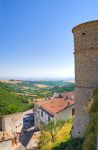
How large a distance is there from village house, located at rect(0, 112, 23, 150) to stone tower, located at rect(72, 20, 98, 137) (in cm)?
833

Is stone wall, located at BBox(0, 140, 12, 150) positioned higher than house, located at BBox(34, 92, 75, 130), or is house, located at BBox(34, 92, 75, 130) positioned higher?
house, located at BBox(34, 92, 75, 130)

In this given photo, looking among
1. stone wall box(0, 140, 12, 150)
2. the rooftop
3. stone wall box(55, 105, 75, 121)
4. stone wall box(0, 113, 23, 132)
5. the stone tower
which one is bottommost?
stone wall box(0, 113, 23, 132)

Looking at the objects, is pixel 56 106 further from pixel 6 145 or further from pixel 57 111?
pixel 6 145

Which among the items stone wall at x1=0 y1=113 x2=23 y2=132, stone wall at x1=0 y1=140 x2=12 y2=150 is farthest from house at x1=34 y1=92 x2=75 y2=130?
stone wall at x1=0 y1=140 x2=12 y2=150

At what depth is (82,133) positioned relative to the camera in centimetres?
1546

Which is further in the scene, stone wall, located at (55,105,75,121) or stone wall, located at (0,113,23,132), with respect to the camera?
stone wall, located at (0,113,23,132)

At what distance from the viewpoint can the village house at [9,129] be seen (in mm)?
21891

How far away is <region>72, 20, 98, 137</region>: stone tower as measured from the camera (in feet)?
46.8

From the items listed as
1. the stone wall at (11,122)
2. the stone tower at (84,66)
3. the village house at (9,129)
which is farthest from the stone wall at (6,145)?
the stone wall at (11,122)

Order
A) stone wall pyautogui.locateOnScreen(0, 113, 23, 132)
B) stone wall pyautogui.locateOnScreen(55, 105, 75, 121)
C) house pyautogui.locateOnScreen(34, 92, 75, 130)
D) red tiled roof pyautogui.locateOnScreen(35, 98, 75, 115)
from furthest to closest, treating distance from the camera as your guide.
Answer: stone wall pyautogui.locateOnScreen(0, 113, 23, 132)
red tiled roof pyautogui.locateOnScreen(35, 98, 75, 115)
house pyautogui.locateOnScreen(34, 92, 75, 130)
stone wall pyautogui.locateOnScreen(55, 105, 75, 121)

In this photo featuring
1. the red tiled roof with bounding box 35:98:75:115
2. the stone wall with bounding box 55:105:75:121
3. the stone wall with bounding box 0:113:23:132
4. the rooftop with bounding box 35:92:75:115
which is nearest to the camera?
the stone wall with bounding box 55:105:75:121

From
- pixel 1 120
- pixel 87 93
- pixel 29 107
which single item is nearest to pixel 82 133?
pixel 87 93

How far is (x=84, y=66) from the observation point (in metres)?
14.9

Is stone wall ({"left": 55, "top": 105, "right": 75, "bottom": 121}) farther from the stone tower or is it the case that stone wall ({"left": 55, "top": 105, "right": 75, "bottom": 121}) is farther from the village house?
the stone tower
